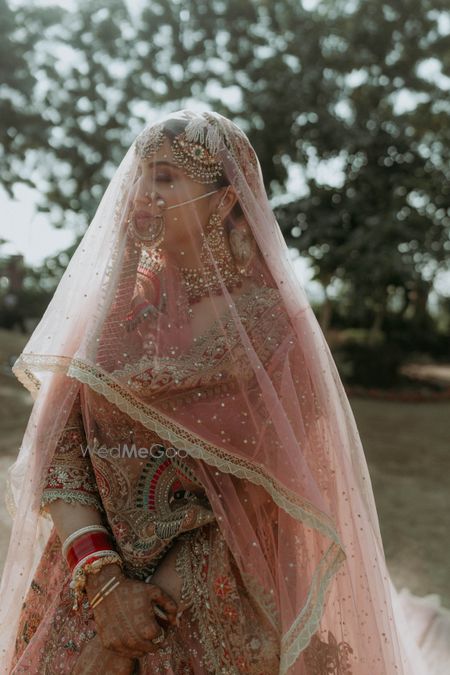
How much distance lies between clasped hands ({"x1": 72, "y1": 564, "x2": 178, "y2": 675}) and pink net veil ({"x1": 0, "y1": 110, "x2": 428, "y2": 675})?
0.69 ft

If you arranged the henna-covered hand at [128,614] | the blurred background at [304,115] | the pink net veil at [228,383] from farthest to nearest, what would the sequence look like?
the blurred background at [304,115] < the pink net veil at [228,383] < the henna-covered hand at [128,614]

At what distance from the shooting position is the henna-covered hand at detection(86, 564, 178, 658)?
1.20m

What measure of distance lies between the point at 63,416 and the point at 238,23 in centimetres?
1107

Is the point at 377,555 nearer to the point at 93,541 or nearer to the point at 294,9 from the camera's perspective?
the point at 93,541

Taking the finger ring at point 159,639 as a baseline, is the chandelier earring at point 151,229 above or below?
above

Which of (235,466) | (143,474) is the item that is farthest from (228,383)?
(143,474)

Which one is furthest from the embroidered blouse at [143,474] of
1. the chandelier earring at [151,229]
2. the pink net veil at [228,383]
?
the chandelier earring at [151,229]

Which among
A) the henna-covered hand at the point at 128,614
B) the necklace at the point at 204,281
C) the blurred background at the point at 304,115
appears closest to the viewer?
the henna-covered hand at the point at 128,614

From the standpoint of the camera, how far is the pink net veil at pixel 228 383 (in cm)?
130

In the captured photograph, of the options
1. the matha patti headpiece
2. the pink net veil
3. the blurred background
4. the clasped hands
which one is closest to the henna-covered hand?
the clasped hands

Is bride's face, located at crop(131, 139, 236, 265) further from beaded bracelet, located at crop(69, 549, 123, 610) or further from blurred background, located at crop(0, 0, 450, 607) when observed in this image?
blurred background, located at crop(0, 0, 450, 607)

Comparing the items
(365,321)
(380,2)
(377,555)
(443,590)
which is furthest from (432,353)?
(377,555)

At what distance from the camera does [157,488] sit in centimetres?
136

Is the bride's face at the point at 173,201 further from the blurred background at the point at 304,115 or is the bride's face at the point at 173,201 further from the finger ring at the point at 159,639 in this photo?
the blurred background at the point at 304,115
